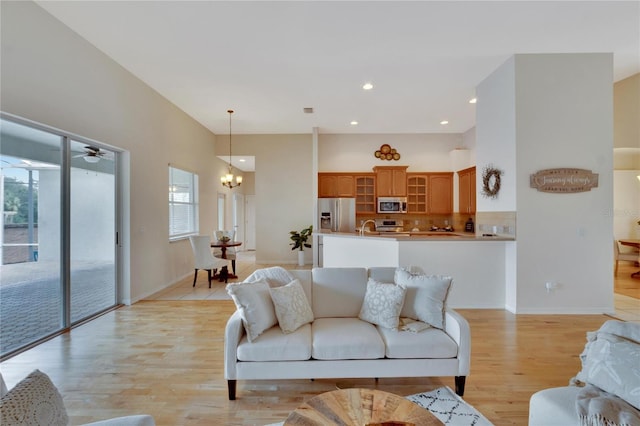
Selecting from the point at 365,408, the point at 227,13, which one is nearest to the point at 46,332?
the point at 365,408

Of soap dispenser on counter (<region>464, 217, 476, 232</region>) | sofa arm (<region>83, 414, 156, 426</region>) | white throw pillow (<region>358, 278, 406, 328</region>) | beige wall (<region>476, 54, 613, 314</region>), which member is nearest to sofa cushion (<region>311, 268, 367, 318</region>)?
white throw pillow (<region>358, 278, 406, 328</region>)

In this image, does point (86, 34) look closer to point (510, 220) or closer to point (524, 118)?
point (524, 118)

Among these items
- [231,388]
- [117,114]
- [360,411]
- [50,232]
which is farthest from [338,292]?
[117,114]

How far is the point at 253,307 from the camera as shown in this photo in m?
2.12

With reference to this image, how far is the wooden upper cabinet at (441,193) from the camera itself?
707 centimetres

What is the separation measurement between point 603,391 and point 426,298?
1082 mm

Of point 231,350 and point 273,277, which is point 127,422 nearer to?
point 231,350

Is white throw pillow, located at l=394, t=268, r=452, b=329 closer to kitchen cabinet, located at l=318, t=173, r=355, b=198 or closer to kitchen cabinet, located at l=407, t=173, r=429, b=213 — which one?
kitchen cabinet, located at l=318, t=173, r=355, b=198

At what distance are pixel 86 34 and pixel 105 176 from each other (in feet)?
5.75

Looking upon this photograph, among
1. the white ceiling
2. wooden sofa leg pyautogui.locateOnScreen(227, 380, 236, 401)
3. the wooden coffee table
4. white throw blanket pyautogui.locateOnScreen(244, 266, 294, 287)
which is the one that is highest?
the white ceiling

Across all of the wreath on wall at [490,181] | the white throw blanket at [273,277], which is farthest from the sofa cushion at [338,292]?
the wreath on wall at [490,181]

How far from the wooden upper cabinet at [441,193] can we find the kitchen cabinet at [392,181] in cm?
70

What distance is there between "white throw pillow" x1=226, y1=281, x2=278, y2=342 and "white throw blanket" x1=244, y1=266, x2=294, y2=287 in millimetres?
205

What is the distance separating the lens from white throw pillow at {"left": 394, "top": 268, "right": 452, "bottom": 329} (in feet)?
7.48
